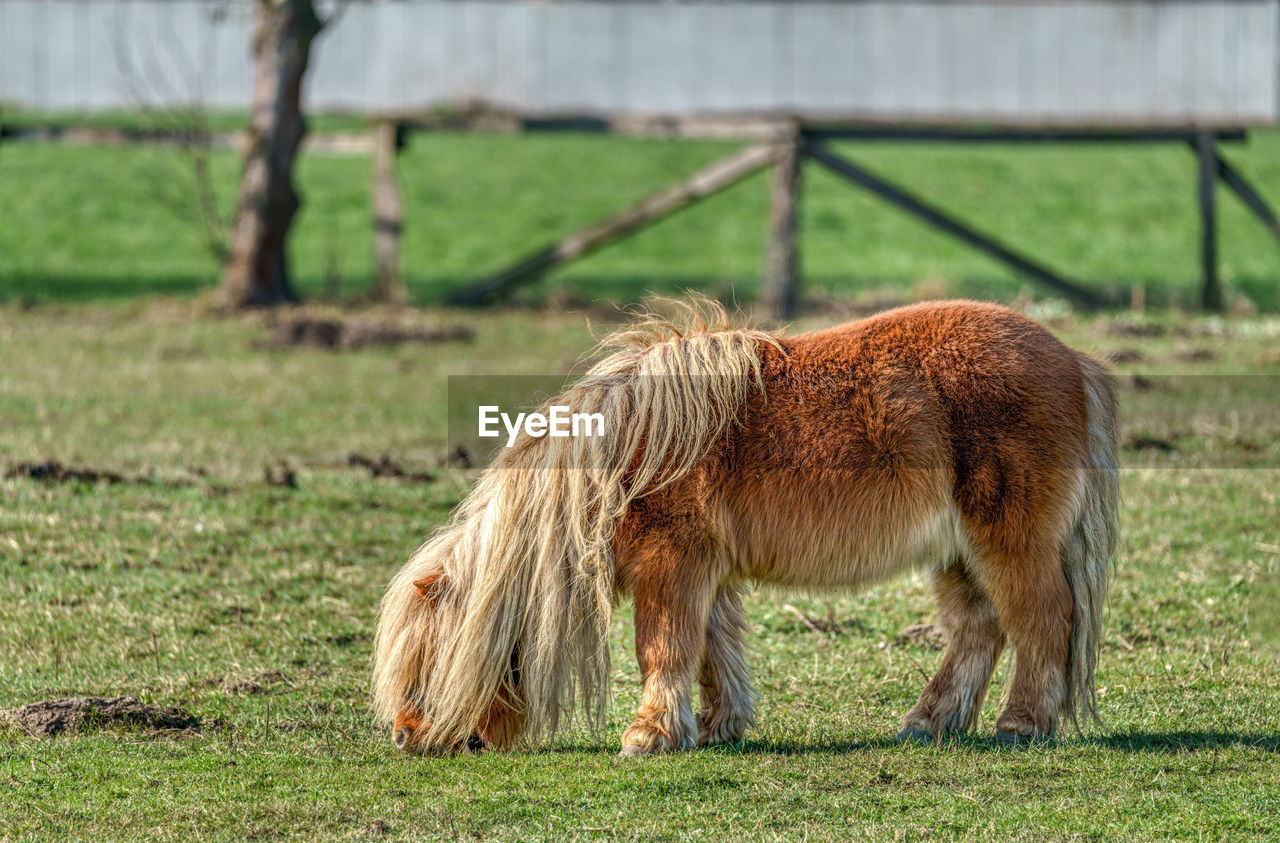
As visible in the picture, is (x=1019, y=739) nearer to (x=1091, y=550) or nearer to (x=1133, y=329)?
(x=1091, y=550)

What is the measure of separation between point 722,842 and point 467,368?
31.2ft

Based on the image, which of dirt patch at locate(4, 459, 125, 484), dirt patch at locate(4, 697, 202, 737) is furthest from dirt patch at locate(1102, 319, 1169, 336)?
dirt patch at locate(4, 697, 202, 737)

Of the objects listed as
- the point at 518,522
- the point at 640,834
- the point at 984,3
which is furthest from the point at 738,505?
the point at 984,3

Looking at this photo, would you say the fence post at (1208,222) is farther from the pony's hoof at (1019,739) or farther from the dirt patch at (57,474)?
the pony's hoof at (1019,739)

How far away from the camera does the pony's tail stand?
16.7 feet

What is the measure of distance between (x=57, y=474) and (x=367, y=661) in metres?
3.56

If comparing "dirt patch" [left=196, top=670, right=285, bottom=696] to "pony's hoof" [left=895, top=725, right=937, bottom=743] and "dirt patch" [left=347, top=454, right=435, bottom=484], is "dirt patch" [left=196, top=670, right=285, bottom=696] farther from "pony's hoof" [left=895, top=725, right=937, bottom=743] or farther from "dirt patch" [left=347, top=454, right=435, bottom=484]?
"dirt patch" [left=347, top=454, right=435, bottom=484]

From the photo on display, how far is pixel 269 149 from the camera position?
15789 millimetres

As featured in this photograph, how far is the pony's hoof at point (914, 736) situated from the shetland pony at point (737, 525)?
26 centimetres

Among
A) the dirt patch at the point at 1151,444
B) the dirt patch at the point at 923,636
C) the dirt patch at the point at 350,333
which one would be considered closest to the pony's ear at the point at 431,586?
the dirt patch at the point at 923,636

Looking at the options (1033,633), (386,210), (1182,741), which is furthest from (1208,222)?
(1033,633)

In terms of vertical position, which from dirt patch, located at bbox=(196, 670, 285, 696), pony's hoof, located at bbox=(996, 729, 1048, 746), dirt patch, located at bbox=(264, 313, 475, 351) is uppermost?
dirt patch, located at bbox=(264, 313, 475, 351)

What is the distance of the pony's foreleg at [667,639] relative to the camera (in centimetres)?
490

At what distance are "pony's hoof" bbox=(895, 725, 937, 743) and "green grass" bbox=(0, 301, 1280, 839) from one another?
0.27 feet
